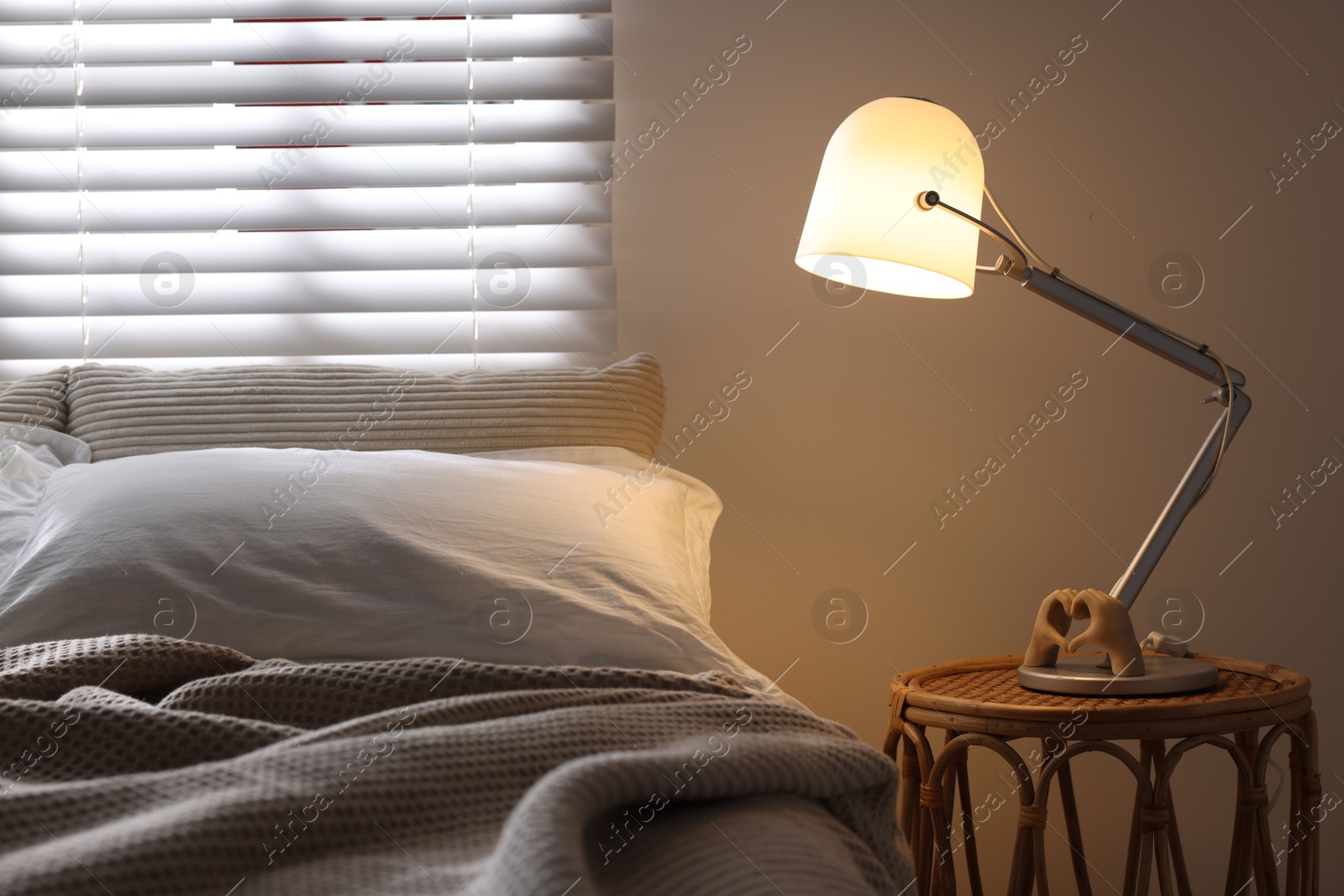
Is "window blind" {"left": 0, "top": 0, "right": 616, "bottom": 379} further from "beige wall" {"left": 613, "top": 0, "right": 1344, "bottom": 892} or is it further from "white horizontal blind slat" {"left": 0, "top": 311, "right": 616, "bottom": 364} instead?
"beige wall" {"left": 613, "top": 0, "right": 1344, "bottom": 892}

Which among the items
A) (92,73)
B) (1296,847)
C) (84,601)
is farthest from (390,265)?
(1296,847)

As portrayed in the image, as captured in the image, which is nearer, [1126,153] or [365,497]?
[365,497]

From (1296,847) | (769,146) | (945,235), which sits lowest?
(1296,847)

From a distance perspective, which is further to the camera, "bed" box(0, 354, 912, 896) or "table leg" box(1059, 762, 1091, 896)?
"table leg" box(1059, 762, 1091, 896)

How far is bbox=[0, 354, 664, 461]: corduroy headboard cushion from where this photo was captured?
4.46 feet

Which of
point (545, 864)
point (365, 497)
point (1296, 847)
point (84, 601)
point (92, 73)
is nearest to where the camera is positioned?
point (545, 864)

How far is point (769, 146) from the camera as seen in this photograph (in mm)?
1677

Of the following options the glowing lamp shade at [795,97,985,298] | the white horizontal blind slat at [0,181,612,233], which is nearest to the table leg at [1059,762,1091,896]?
the glowing lamp shade at [795,97,985,298]

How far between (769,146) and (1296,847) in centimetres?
118

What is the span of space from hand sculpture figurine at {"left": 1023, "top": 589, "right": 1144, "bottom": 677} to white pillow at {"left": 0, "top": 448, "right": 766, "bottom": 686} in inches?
16.1

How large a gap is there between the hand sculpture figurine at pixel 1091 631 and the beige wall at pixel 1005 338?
49 centimetres

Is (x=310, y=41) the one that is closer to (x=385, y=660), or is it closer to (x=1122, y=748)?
(x=385, y=660)

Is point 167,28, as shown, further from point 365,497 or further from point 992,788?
point 992,788

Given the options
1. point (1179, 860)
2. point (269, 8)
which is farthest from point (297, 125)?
point (1179, 860)
